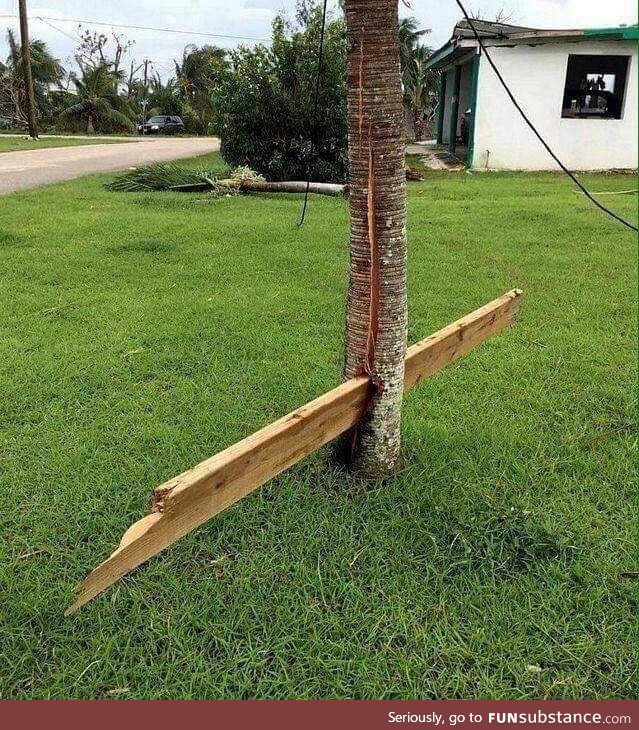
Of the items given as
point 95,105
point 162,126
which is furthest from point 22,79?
point 162,126

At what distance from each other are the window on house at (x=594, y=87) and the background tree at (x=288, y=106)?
222 inches

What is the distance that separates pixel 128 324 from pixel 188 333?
49cm

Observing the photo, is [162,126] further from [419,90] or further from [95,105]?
[419,90]

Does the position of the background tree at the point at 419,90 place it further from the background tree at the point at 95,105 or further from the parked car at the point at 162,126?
the background tree at the point at 95,105

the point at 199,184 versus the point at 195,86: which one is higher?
the point at 195,86

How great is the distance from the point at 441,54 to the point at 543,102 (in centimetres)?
355

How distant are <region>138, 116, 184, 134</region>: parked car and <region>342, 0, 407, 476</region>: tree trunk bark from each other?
36.1 m

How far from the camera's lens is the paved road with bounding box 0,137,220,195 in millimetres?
12648

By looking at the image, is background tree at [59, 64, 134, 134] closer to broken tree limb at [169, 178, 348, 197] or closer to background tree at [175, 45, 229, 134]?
background tree at [175, 45, 229, 134]

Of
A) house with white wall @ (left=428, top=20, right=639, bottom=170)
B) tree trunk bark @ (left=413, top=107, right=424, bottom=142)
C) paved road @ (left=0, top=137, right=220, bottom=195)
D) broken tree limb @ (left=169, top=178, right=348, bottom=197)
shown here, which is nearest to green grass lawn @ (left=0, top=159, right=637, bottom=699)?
broken tree limb @ (left=169, top=178, right=348, bottom=197)

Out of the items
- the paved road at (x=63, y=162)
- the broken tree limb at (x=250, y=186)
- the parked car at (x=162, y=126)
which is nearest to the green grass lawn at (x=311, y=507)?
the broken tree limb at (x=250, y=186)

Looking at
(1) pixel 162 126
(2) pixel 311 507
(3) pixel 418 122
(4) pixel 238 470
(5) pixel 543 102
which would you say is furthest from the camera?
(1) pixel 162 126

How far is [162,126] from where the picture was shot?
3572 centimetres

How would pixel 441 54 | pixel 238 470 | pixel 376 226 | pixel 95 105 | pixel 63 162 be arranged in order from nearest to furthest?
pixel 238 470
pixel 376 226
pixel 441 54
pixel 63 162
pixel 95 105
